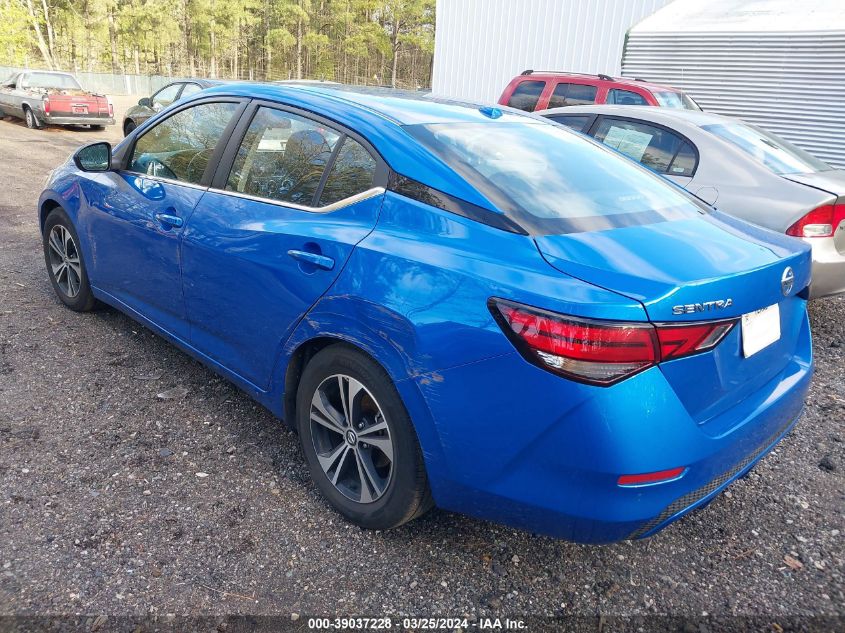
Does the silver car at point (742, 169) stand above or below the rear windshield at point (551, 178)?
below

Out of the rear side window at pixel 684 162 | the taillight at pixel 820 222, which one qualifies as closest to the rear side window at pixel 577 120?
the rear side window at pixel 684 162

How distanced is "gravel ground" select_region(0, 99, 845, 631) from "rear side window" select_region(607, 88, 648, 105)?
563 centimetres

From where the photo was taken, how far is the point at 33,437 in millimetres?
3047

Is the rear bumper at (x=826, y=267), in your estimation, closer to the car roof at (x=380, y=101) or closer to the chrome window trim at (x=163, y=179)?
the car roof at (x=380, y=101)

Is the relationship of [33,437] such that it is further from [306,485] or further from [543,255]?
[543,255]

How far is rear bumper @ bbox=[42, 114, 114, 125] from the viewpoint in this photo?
16.5 metres

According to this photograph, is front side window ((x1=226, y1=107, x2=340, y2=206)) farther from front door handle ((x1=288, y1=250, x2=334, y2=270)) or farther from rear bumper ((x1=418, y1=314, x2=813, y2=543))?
rear bumper ((x1=418, y1=314, x2=813, y2=543))

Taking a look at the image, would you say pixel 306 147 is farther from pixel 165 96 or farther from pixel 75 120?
pixel 75 120

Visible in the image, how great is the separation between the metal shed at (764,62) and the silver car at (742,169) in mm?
6655

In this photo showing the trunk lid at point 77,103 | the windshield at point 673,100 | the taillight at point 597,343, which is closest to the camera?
the taillight at point 597,343

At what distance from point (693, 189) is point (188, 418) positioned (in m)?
3.99

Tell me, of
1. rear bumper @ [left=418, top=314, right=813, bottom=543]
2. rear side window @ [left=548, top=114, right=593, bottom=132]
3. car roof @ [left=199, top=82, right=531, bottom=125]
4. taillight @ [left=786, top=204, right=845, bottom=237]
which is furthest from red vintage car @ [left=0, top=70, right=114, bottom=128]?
rear bumper @ [left=418, top=314, right=813, bottom=543]

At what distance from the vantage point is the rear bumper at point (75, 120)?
650 inches

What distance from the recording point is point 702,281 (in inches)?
75.4
